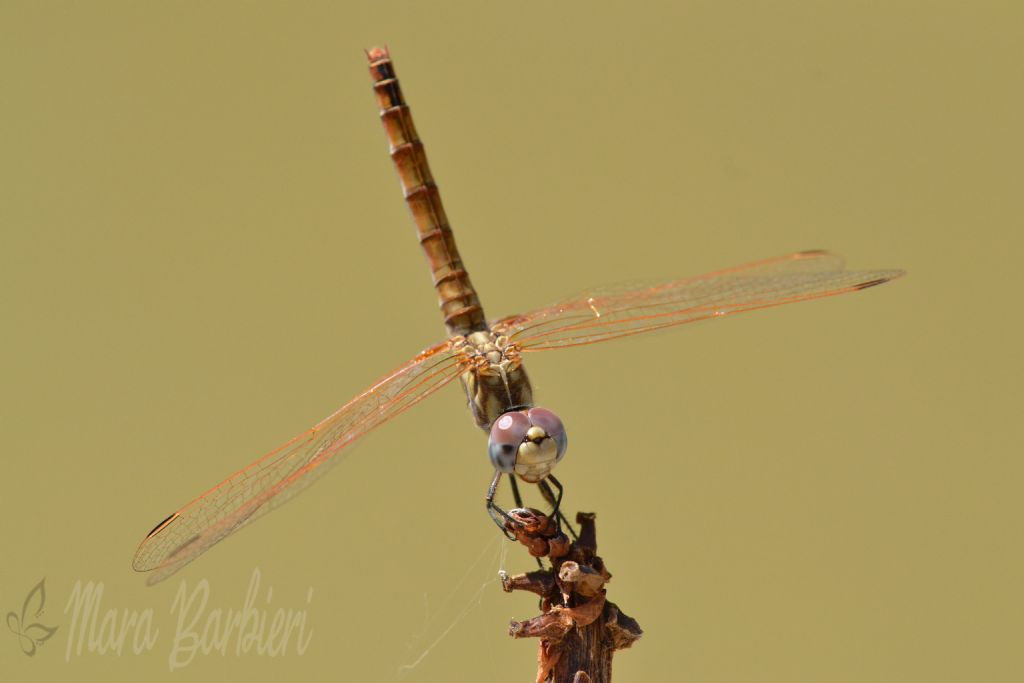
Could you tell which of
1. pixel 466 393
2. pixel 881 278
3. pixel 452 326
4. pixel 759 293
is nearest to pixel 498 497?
pixel 466 393

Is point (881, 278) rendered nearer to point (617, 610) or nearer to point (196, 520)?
point (617, 610)

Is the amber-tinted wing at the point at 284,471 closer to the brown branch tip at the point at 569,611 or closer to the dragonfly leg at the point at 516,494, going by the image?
the dragonfly leg at the point at 516,494

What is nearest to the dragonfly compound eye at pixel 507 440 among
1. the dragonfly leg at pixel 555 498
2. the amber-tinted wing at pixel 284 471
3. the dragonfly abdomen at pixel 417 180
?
the dragonfly leg at pixel 555 498

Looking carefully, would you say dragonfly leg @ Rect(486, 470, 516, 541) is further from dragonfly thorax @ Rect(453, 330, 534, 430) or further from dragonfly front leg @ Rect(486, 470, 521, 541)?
dragonfly thorax @ Rect(453, 330, 534, 430)

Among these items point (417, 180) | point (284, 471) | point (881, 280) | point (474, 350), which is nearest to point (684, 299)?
point (881, 280)

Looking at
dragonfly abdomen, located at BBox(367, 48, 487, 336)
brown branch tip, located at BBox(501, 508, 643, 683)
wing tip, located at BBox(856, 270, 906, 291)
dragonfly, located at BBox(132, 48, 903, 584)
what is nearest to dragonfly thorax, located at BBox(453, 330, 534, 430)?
dragonfly, located at BBox(132, 48, 903, 584)

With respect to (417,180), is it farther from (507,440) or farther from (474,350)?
(507,440)
